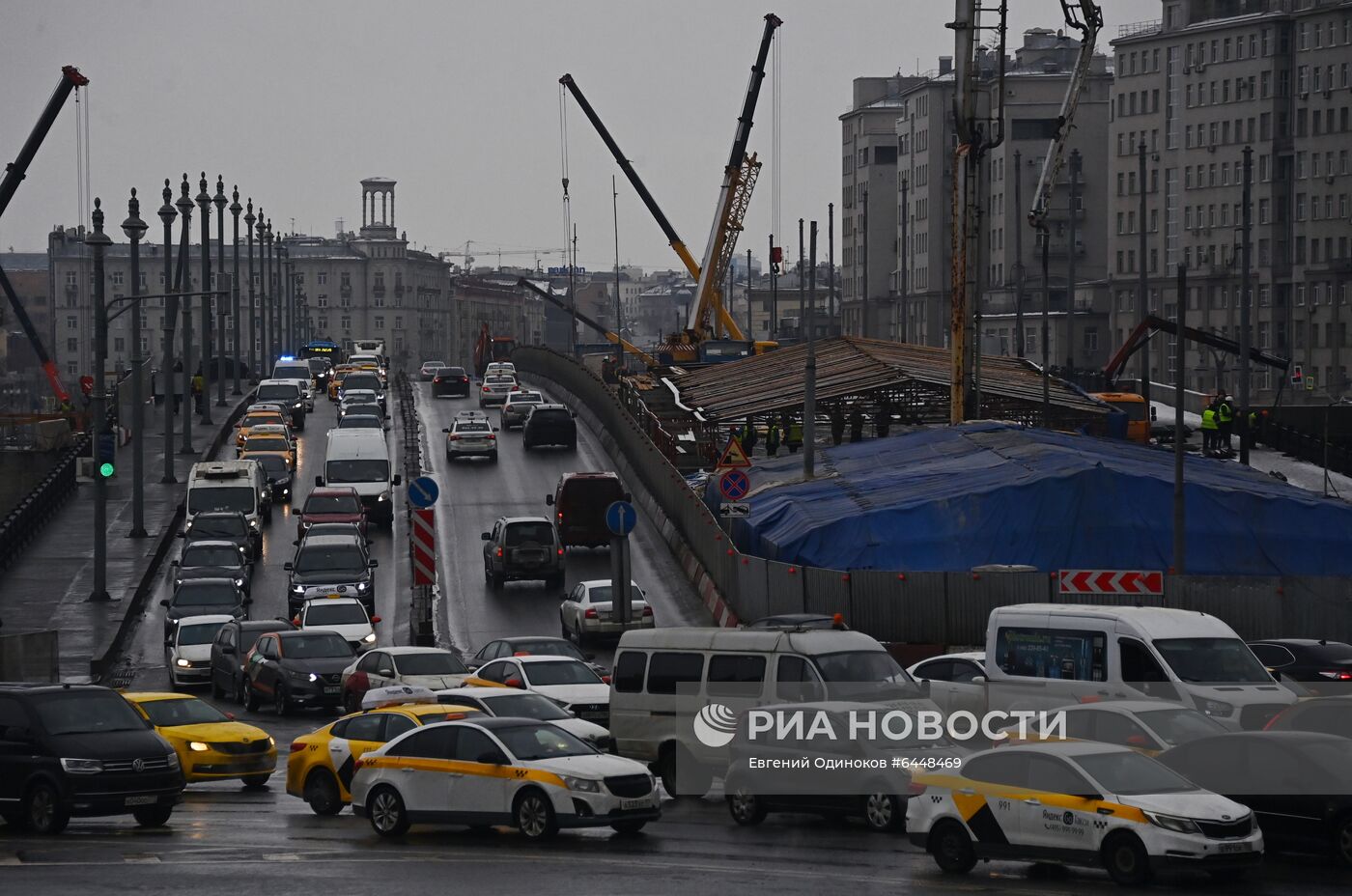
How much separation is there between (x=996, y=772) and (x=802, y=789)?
3042mm

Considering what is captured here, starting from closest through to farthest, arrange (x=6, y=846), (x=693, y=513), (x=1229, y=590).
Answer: (x=6, y=846) < (x=1229, y=590) < (x=693, y=513)

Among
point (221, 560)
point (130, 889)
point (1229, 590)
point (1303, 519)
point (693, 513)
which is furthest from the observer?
point (693, 513)

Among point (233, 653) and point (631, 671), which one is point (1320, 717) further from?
point (233, 653)

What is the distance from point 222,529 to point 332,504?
3043 mm

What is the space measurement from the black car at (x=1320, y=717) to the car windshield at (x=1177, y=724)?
682mm

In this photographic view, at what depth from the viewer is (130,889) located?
1745cm

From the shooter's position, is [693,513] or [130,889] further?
[693,513]

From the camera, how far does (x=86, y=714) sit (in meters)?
21.8

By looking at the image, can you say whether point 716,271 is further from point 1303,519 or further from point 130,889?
point 130,889

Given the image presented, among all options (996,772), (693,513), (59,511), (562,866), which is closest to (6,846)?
(562,866)

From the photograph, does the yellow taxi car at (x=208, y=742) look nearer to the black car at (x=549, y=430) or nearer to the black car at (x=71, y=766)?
the black car at (x=71, y=766)

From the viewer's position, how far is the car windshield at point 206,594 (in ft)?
132

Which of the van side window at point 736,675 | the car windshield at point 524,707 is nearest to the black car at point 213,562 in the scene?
the car windshield at point 524,707

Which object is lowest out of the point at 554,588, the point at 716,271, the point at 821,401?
the point at 554,588
